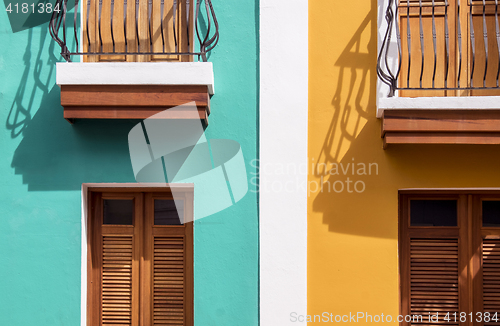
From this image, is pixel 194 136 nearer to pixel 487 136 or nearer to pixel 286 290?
pixel 286 290

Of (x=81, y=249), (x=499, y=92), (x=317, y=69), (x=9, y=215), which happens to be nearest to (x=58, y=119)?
(x=9, y=215)

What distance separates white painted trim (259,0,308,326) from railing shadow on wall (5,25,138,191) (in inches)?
54.1

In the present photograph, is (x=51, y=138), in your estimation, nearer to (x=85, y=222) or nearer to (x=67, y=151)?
(x=67, y=151)

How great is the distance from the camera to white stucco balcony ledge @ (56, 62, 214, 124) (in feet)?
11.5

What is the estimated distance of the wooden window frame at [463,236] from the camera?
3.81 meters

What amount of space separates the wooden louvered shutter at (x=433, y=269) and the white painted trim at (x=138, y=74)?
8.21 ft

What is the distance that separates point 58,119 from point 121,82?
33.2 inches

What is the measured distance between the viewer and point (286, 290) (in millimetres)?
3682

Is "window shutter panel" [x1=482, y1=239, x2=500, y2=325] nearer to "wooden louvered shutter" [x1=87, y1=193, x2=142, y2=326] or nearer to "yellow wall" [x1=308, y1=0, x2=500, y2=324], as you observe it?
"yellow wall" [x1=308, y1=0, x2=500, y2=324]

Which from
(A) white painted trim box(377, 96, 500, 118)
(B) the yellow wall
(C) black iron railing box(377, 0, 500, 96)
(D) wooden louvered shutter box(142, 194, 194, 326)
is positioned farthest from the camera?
(D) wooden louvered shutter box(142, 194, 194, 326)

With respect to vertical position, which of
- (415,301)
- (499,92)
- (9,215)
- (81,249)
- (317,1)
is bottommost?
(415,301)

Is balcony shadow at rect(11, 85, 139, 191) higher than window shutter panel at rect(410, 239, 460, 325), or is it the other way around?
balcony shadow at rect(11, 85, 139, 191)

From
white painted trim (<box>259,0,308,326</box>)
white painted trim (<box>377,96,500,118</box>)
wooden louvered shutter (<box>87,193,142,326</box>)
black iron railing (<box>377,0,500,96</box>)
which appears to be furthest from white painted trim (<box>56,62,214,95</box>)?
black iron railing (<box>377,0,500,96</box>)

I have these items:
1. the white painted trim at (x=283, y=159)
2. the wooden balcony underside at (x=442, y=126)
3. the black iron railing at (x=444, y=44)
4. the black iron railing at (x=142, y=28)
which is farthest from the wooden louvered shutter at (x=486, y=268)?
the black iron railing at (x=142, y=28)
